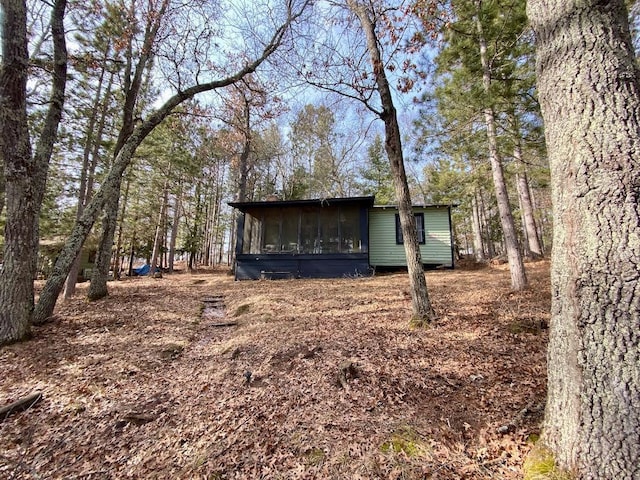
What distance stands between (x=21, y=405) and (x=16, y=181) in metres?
3.56

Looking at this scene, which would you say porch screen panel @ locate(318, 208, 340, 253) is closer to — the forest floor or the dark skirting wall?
the dark skirting wall

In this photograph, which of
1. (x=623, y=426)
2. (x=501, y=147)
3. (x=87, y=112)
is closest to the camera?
(x=623, y=426)

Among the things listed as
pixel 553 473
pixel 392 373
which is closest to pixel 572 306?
pixel 553 473

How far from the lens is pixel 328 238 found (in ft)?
39.3

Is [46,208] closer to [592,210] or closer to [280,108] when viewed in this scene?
[280,108]

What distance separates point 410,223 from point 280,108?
6.51m

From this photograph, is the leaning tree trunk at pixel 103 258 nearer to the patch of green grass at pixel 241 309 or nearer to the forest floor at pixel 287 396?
the forest floor at pixel 287 396

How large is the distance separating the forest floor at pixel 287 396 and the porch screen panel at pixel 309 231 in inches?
265

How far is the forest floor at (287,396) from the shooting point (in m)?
2.09

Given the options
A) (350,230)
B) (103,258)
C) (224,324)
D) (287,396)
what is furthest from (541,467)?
(350,230)

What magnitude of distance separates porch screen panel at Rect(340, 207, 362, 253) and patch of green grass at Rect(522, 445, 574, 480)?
9.86 metres

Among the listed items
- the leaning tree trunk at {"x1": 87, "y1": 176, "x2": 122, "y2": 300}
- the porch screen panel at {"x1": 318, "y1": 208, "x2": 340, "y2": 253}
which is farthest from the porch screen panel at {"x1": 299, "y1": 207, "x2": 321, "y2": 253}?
the leaning tree trunk at {"x1": 87, "y1": 176, "x2": 122, "y2": 300}

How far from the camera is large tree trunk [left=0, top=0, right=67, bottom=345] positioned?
429cm

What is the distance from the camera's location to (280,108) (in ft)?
29.5
